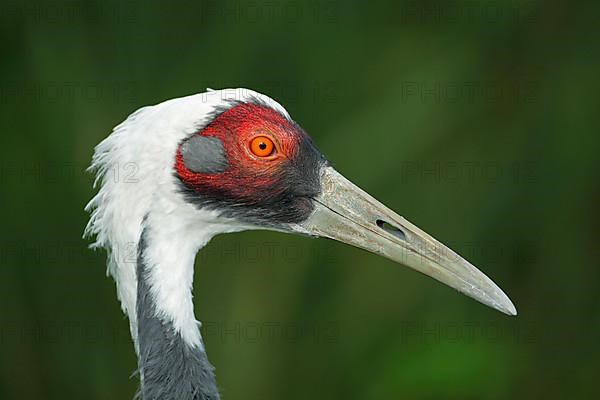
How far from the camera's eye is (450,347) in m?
5.72

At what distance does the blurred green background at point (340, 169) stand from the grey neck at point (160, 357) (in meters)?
2.22

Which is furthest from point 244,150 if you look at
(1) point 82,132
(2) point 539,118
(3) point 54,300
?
(2) point 539,118

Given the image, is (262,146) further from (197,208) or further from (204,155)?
(197,208)

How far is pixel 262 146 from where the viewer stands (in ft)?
10.9

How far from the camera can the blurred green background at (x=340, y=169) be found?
548cm

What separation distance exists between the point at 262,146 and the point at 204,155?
199 millimetres

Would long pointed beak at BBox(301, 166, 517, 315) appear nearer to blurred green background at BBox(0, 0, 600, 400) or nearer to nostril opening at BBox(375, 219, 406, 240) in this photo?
nostril opening at BBox(375, 219, 406, 240)

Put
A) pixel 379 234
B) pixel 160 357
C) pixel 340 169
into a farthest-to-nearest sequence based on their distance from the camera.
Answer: pixel 340 169
pixel 379 234
pixel 160 357

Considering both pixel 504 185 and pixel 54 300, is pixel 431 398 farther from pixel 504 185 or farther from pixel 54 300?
pixel 54 300

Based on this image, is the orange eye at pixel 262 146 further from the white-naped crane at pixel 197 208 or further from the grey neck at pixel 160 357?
the grey neck at pixel 160 357

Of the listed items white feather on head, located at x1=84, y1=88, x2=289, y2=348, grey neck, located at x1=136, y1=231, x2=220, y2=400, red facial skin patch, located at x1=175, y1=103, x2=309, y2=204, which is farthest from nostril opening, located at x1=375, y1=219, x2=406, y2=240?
grey neck, located at x1=136, y1=231, x2=220, y2=400

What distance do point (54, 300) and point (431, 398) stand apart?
2247 mm

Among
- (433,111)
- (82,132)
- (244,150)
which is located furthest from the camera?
(433,111)

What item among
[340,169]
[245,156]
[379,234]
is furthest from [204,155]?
[340,169]
